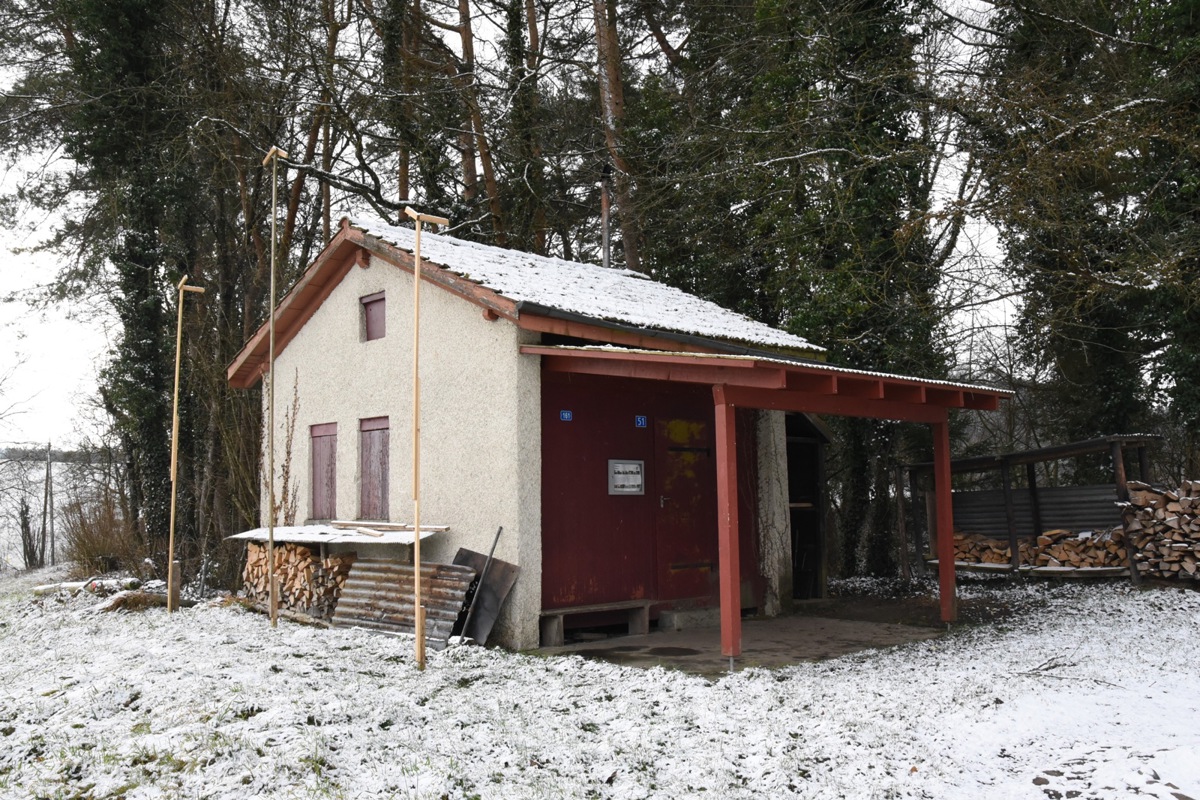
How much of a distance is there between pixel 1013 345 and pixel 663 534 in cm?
1024

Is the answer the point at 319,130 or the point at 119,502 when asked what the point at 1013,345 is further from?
the point at 119,502

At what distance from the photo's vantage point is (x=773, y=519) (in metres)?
11.4

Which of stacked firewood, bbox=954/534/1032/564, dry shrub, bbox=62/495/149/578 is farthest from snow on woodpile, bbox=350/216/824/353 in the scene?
dry shrub, bbox=62/495/149/578

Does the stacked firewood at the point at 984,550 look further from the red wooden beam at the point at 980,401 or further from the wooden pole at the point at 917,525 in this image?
the red wooden beam at the point at 980,401

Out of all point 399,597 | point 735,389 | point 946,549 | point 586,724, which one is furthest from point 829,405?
point 399,597

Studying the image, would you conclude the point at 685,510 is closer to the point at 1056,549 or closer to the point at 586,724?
the point at 586,724

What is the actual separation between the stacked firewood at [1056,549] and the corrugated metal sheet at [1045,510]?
0.13 meters

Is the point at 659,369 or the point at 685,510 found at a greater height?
the point at 659,369

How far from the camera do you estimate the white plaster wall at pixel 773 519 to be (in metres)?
11.3

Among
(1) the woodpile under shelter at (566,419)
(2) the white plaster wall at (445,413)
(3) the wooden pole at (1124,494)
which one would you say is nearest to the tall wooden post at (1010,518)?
(3) the wooden pole at (1124,494)

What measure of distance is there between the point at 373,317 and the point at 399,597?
363 centimetres

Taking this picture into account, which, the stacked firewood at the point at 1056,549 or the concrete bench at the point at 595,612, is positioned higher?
the stacked firewood at the point at 1056,549

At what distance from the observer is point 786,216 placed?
47.4 feet

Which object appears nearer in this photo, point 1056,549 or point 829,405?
point 829,405
